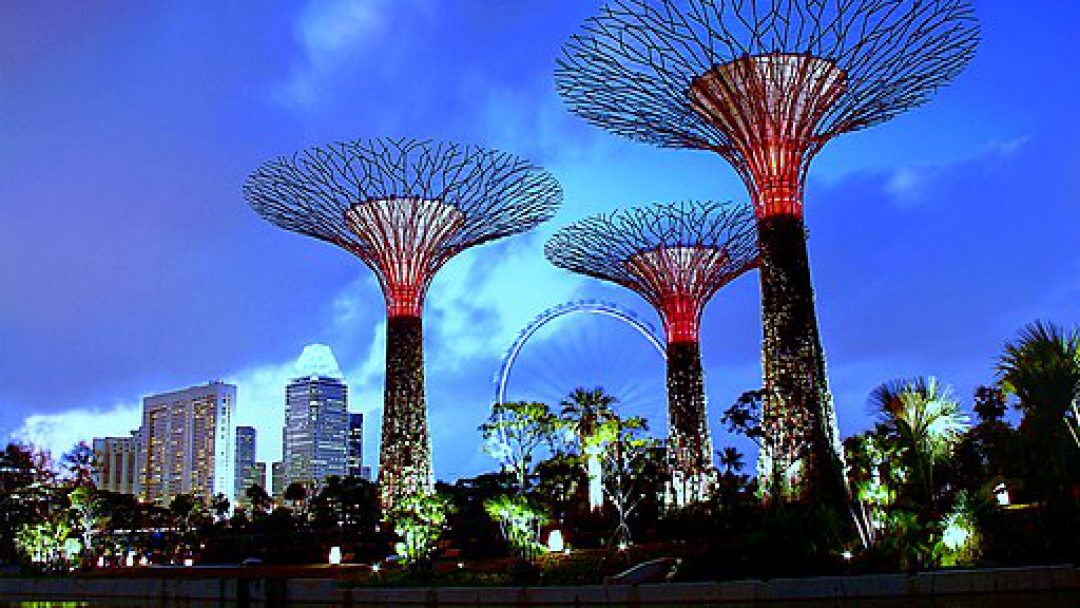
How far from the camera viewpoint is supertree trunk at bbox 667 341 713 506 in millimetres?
33594

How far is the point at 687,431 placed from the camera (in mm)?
33688

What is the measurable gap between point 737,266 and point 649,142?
39.8 ft

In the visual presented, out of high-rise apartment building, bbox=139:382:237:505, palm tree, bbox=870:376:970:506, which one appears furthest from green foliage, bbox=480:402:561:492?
high-rise apartment building, bbox=139:382:237:505

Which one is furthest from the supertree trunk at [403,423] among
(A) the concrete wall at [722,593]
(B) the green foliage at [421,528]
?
(A) the concrete wall at [722,593]

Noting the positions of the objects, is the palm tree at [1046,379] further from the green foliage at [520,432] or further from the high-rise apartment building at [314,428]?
the high-rise apartment building at [314,428]

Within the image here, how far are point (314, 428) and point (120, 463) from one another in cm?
2586

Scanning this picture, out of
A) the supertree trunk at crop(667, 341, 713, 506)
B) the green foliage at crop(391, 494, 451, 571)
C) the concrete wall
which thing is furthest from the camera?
the supertree trunk at crop(667, 341, 713, 506)

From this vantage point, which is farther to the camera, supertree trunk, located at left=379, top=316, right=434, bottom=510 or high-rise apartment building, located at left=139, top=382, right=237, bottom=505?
high-rise apartment building, located at left=139, top=382, right=237, bottom=505

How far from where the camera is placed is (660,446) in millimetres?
43062

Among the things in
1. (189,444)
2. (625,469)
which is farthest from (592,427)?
(189,444)

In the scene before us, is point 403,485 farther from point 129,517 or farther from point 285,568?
point 129,517

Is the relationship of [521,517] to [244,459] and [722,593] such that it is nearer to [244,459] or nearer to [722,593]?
[722,593]

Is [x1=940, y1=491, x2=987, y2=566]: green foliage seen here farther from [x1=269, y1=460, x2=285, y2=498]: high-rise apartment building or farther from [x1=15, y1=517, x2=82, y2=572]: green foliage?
[x1=269, y1=460, x2=285, y2=498]: high-rise apartment building

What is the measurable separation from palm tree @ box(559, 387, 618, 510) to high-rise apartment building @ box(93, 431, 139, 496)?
107298 mm
